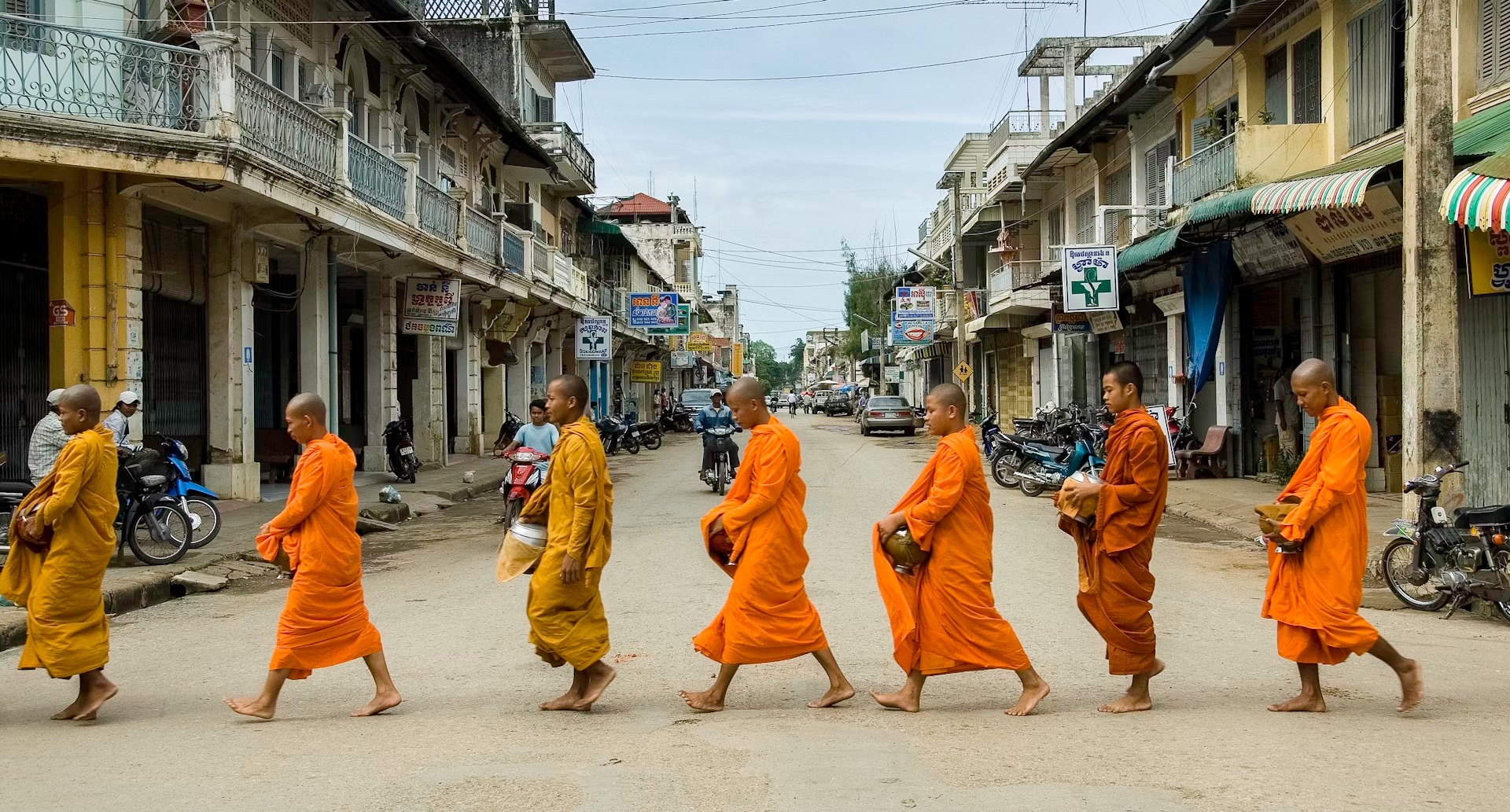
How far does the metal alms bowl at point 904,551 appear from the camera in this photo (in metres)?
5.38

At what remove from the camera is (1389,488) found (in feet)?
51.0

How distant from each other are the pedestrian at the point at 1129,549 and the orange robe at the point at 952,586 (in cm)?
45

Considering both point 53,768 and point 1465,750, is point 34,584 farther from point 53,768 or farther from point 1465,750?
point 1465,750

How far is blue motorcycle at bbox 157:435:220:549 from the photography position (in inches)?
417

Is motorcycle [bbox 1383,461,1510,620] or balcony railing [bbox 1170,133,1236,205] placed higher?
balcony railing [bbox 1170,133,1236,205]

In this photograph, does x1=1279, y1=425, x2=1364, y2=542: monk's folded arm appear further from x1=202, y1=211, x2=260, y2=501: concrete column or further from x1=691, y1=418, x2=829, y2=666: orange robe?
x1=202, y1=211, x2=260, y2=501: concrete column

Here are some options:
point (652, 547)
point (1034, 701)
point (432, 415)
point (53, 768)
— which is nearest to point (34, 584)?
point (53, 768)

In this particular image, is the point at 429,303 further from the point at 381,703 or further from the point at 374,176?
the point at 381,703

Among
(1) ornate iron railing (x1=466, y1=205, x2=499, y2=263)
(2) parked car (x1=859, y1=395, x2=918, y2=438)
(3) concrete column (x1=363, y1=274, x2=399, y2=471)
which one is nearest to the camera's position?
(3) concrete column (x1=363, y1=274, x2=399, y2=471)

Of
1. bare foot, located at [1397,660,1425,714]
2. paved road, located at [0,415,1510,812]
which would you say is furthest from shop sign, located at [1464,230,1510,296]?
bare foot, located at [1397,660,1425,714]

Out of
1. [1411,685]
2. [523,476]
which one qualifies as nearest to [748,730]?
[1411,685]

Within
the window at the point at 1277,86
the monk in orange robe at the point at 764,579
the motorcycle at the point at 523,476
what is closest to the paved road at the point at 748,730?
the monk in orange robe at the point at 764,579

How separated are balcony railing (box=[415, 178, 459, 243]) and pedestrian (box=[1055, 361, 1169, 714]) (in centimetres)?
1531

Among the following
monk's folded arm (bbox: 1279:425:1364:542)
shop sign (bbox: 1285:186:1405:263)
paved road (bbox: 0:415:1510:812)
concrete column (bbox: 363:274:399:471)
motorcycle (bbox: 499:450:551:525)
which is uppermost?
shop sign (bbox: 1285:186:1405:263)
